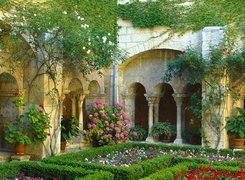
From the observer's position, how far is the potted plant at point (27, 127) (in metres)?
8.12

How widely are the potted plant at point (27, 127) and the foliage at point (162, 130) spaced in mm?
3400

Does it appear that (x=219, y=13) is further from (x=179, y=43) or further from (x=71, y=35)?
(x=71, y=35)

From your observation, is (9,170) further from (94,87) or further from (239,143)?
(239,143)

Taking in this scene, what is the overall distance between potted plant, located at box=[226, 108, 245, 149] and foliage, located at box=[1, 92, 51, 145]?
4175 mm

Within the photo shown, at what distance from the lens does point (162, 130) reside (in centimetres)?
1084

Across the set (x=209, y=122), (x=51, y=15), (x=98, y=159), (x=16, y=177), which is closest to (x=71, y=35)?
→ (x=51, y=15)

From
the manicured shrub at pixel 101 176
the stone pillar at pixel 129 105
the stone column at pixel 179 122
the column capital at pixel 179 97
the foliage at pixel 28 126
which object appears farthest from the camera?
the stone pillar at pixel 129 105

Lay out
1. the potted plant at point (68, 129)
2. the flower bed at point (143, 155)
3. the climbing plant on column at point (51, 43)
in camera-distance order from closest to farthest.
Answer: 1. the flower bed at point (143, 155)
2. the climbing plant on column at point (51, 43)
3. the potted plant at point (68, 129)

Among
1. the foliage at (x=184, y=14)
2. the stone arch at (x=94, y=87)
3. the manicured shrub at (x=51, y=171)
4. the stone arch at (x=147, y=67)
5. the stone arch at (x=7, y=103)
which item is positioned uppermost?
the foliage at (x=184, y=14)

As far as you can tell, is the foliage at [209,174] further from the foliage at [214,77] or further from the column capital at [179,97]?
the column capital at [179,97]

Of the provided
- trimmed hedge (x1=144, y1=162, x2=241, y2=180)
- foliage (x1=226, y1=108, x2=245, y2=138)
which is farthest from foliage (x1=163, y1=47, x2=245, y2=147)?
trimmed hedge (x1=144, y1=162, x2=241, y2=180)

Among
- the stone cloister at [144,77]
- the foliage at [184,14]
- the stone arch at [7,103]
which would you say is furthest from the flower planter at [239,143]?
the stone arch at [7,103]

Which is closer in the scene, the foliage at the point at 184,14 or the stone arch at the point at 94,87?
the foliage at the point at 184,14

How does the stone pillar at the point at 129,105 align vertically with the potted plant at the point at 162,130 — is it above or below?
above
